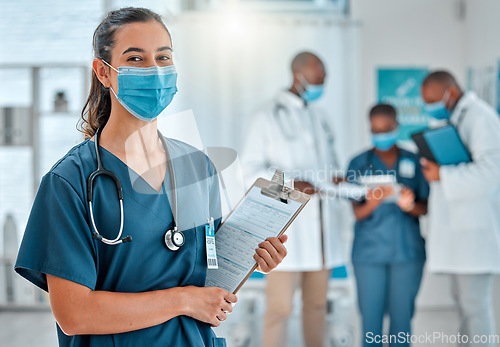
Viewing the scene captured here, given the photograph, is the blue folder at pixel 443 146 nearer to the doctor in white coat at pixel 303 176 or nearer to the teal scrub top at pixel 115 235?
the doctor in white coat at pixel 303 176

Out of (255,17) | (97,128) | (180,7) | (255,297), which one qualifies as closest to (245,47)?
(255,17)

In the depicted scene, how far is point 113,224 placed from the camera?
0.84 metres

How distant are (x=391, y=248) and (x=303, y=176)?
1.53ft

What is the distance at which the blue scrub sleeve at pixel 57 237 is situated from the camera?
2.59 feet

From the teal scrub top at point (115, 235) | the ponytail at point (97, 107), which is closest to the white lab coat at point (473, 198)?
the teal scrub top at point (115, 235)

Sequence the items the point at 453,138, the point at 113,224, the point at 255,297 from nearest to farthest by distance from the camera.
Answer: the point at 113,224
the point at 453,138
the point at 255,297

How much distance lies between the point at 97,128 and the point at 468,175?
149 cm

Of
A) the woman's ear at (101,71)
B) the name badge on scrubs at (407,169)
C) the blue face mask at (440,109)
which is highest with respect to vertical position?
the blue face mask at (440,109)

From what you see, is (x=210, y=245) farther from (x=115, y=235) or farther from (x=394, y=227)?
(x=394, y=227)

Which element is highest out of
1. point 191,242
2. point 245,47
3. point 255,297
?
point 245,47

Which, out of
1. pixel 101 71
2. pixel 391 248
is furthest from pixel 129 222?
pixel 391 248

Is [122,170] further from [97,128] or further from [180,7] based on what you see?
[180,7]

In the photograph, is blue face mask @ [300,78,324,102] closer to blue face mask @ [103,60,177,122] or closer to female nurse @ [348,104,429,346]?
female nurse @ [348,104,429,346]

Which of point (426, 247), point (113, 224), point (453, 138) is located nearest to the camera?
point (113, 224)
